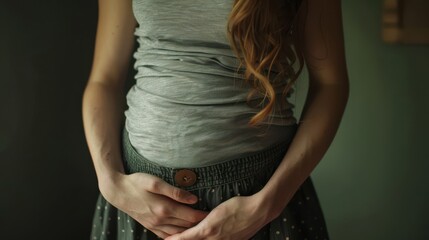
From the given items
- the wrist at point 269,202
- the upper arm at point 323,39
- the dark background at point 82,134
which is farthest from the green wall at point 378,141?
the wrist at point 269,202

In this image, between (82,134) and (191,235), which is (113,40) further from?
(191,235)

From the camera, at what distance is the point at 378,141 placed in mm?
907

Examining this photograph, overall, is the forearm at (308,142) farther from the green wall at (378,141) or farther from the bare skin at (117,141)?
the green wall at (378,141)

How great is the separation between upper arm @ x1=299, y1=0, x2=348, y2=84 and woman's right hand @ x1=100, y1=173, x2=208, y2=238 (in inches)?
10.4

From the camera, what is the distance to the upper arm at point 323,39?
65 centimetres

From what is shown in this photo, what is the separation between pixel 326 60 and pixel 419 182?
378mm

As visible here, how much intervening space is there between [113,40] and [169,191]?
0.27 metres

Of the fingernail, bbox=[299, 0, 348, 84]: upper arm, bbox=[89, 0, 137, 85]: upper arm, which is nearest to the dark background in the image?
bbox=[89, 0, 137, 85]: upper arm

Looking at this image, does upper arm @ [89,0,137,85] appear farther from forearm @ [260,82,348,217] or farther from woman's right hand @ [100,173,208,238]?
forearm @ [260,82,348,217]

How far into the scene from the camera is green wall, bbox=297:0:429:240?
86 centimetres

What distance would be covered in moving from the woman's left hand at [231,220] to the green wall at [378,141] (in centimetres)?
38

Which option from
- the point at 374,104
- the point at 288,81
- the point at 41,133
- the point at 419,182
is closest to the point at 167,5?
the point at 288,81

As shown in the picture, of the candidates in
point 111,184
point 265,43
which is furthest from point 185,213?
point 265,43

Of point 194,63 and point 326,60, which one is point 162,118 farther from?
point 326,60
